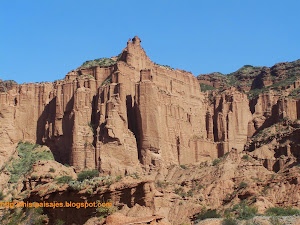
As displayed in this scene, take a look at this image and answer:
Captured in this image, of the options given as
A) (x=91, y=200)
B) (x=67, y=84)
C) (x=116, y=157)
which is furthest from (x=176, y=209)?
(x=67, y=84)

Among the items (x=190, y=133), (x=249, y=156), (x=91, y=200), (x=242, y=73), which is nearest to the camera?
(x=91, y=200)

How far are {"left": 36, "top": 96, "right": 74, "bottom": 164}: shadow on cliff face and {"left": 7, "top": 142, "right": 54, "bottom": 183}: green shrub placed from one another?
1.24 m

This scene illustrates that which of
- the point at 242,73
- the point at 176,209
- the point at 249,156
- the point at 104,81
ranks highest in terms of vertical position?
the point at 242,73

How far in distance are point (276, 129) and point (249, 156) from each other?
1529 cm

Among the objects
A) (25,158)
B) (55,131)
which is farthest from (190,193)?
(25,158)

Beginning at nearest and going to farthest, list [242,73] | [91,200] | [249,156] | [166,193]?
1. [91,200]
2. [166,193]
3. [249,156]
4. [242,73]

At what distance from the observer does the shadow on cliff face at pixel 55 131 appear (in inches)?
3189

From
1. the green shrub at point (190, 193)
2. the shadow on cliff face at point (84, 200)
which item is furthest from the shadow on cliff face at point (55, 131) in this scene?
the shadow on cliff face at point (84, 200)

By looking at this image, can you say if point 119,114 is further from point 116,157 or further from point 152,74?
point 152,74

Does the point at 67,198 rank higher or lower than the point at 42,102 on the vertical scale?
lower

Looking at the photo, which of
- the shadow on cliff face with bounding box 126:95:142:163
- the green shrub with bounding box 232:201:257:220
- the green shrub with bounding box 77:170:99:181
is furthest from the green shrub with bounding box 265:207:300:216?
the shadow on cliff face with bounding box 126:95:142:163

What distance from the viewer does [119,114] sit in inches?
3157

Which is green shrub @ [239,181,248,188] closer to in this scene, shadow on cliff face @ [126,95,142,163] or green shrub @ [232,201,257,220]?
green shrub @ [232,201,257,220]

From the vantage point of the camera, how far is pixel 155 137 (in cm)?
8106
